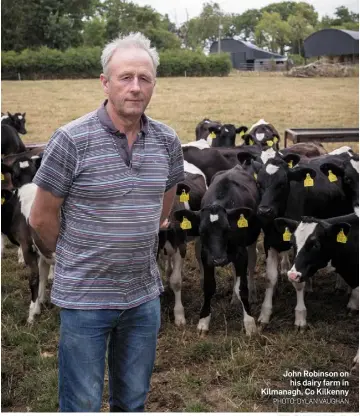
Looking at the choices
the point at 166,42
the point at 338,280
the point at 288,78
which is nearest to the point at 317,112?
the point at 288,78

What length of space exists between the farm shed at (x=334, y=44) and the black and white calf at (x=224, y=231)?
14.7m

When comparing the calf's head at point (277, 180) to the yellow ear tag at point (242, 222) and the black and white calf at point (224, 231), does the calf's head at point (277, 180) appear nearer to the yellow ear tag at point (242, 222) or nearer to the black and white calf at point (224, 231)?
the black and white calf at point (224, 231)

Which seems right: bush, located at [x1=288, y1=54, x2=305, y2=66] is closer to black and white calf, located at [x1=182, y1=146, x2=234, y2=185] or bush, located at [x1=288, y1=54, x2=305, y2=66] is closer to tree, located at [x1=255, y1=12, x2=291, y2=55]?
tree, located at [x1=255, y1=12, x2=291, y2=55]

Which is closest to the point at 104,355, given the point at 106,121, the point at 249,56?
the point at 106,121

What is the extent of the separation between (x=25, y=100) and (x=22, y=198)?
810 inches

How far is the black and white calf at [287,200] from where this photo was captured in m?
5.98

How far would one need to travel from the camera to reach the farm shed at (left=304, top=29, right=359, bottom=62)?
20734 mm

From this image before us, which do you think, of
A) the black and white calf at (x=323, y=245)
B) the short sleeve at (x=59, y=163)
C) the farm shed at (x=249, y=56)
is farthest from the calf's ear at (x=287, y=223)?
the farm shed at (x=249, y=56)

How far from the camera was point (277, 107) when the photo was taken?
23.7 metres

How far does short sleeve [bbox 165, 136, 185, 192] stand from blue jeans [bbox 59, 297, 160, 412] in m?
0.66

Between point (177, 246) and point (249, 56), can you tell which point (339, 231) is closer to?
point (177, 246)

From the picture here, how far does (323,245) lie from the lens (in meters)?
Answer: 5.23

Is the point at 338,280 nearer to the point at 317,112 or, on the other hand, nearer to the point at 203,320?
the point at 203,320

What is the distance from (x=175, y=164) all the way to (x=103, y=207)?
58cm
